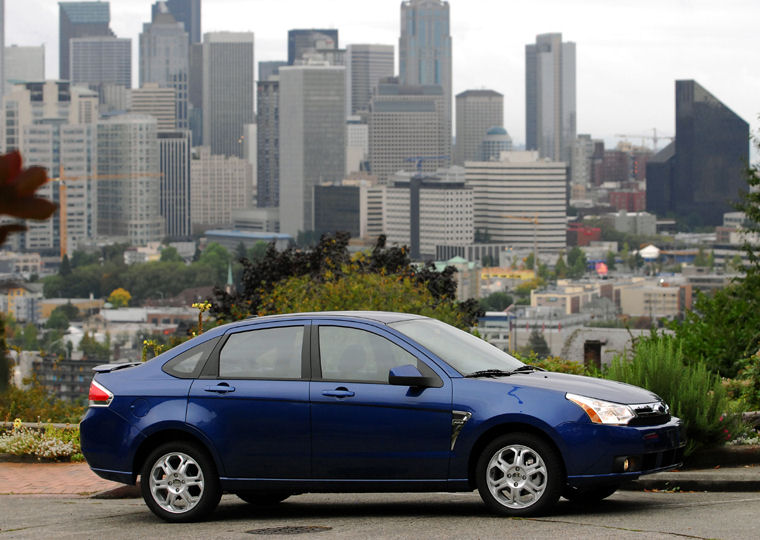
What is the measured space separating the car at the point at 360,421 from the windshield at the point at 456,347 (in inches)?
0.5

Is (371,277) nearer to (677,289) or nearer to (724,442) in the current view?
(724,442)

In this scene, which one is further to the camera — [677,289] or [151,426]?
[677,289]

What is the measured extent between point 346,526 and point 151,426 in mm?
1256

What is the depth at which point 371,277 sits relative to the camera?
19984mm

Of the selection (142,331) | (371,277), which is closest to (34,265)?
(142,331)

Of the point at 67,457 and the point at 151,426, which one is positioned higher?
the point at 151,426

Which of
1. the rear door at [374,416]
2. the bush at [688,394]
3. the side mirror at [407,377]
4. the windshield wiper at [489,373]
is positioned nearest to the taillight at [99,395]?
the rear door at [374,416]

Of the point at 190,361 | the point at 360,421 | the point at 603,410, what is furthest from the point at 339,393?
the point at 603,410

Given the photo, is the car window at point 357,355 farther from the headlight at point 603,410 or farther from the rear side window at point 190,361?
the headlight at point 603,410

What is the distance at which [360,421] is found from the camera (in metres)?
7.21

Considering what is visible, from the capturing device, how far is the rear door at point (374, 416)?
712 centimetres

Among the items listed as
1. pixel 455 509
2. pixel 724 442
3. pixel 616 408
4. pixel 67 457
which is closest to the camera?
pixel 616 408

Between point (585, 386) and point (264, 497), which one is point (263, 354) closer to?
point (264, 497)

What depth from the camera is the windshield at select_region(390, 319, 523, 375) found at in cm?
736
